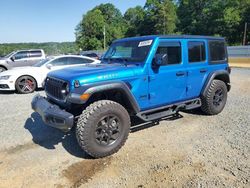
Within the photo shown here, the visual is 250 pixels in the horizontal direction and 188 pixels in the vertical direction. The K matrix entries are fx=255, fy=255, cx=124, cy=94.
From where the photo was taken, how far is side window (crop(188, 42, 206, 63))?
5.45 meters

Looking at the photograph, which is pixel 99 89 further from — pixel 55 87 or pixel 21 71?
pixel 21 71

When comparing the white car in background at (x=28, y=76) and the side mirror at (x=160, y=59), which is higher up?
the side mirror at (x=160, y=59)

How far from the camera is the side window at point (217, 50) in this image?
597 centimetres

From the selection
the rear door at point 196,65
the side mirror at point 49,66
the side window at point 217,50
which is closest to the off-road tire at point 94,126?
the rear door at point 196,65

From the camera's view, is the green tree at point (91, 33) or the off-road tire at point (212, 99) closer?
the off-road tire at point (212, 99)

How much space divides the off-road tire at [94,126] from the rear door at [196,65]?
1.92 m

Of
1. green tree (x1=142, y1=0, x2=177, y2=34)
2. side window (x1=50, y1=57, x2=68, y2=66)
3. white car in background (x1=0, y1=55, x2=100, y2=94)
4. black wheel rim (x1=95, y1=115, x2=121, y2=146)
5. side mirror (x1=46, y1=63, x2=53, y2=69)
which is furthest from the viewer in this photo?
green tree (x1=142, y1=0, x2=177, y2=34)

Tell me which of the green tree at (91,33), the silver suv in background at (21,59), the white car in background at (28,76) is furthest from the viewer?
the green tree at (91,33)

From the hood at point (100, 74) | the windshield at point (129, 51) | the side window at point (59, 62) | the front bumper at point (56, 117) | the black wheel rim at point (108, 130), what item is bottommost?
the black wheel rim at point (108, 130)

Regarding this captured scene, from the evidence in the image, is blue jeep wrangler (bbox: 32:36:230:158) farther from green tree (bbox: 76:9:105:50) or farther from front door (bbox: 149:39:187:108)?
green tree (bbox: 76:9:105:50)

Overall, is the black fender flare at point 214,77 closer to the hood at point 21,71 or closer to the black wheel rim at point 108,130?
the black wheel rim at point 108,130

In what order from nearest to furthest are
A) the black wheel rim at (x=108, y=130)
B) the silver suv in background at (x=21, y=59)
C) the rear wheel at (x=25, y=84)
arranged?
the black wheel rim at (x=108, y=130) < the rear wheel at (x=25, y=84) < the silver suv in background at (x=21, y=59)

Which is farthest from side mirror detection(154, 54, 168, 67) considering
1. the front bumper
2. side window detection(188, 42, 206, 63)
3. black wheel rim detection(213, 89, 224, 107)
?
black wheel rim detection(213, 89, 224, 107)

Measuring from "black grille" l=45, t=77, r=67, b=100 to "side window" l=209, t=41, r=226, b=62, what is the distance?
3550mm
